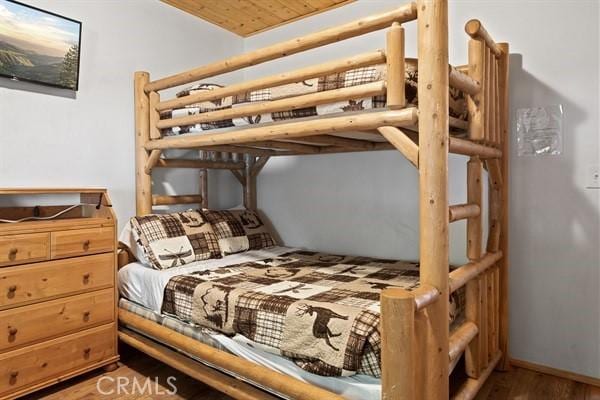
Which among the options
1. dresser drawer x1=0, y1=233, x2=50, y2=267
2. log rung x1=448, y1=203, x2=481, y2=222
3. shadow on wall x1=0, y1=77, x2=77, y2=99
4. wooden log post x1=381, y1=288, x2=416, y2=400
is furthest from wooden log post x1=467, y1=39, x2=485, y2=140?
shadow on wall x1=0, y1=77, x2=77, y2=99

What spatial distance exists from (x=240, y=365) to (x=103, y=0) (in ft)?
8.01

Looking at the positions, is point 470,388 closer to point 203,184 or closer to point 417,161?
point 417,161

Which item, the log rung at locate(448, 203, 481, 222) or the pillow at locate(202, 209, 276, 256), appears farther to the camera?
the pillow at locate(202, 209, 276, 256)

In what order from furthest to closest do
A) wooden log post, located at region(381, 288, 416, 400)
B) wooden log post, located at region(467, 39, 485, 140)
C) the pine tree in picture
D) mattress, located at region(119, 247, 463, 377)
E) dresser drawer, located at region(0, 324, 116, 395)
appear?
the pine tree in picture → dresser drawer, located at region(0, 324, 116, 395) → wooden log post, located at region(467, 39, 485, 140) → mattress, located at region(119, 247, 463, 377) → wooden log post, located at region(381, 288, 416, 400)

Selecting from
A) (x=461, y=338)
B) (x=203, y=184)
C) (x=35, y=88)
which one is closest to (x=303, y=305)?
(x=461, y=338)

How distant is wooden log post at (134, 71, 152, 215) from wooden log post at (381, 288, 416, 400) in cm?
204

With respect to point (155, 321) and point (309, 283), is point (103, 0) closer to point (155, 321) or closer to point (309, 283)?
point (155, 321)

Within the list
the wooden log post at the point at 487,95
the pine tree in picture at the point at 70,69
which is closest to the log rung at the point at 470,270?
the wooden log post at the point at 487,95

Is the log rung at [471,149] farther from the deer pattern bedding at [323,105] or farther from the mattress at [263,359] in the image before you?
the mattress at [263,359]

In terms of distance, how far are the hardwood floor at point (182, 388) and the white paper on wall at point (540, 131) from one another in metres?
1.25

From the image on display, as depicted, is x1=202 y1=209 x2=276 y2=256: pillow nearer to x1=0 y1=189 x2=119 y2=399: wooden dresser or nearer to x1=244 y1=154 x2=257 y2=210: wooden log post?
x1=244 y1=154 x2=257 y2=210: wooden log post

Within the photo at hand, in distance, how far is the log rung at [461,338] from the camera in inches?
58.0

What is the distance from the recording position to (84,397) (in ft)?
6.44

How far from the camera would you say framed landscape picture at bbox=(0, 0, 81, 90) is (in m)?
2.07
